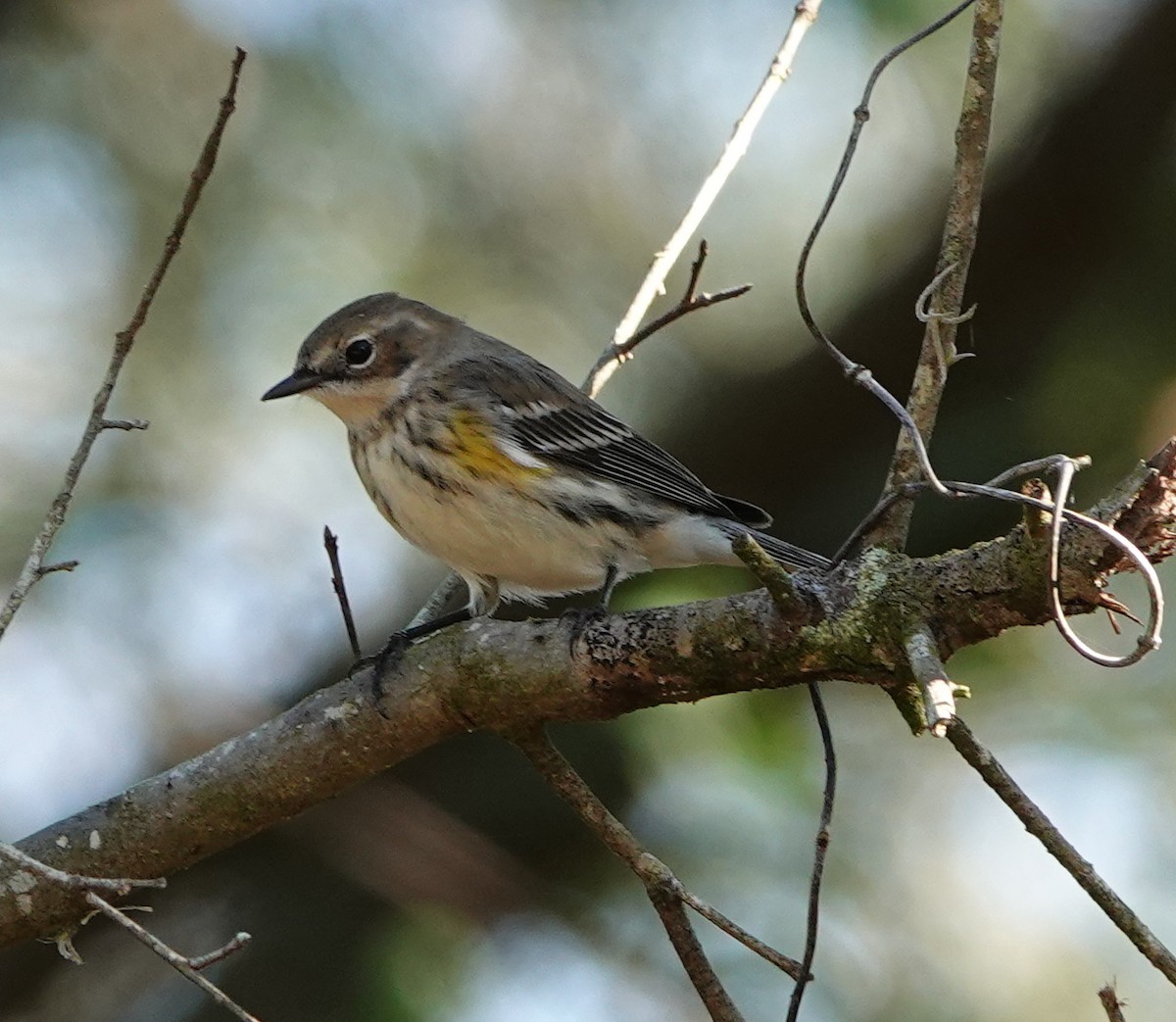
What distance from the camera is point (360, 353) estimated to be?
4.96 m

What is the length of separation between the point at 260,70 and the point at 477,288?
1.34 metres

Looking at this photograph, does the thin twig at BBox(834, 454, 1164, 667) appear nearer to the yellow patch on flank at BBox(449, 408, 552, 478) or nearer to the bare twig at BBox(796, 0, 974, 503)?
the bare twig at BBox(796, 0, 974, 503)

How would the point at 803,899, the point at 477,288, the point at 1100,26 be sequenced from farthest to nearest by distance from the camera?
1. the point at 477,288
2. the point at 1100,26
3. the point at 803,899

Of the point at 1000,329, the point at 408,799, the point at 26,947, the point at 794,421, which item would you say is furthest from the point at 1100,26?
the point at 26,947

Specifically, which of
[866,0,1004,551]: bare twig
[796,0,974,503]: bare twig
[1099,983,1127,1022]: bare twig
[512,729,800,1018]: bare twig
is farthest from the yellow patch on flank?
[1099,983,1127,1022]: bare twig

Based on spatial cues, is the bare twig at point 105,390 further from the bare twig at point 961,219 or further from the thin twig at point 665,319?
the bare twig at point 961,219

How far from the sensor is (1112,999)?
2115mm

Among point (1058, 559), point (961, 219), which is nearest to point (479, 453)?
point (961, 219)

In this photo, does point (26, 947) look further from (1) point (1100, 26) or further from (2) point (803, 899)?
(1) point (1100, 26)

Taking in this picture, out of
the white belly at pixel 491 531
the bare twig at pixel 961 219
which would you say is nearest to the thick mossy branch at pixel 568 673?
the bare twig at pixel 961 219

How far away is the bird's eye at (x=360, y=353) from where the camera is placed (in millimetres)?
4930

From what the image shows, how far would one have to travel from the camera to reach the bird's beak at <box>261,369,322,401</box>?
4.85m

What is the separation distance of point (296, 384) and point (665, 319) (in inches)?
61.4

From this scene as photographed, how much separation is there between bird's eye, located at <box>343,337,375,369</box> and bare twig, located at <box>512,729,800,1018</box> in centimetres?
211
